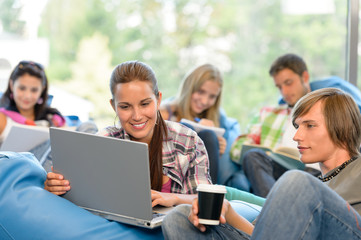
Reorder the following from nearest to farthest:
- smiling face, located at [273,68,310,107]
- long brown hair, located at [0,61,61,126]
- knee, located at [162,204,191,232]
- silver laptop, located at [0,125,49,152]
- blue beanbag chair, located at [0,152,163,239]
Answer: knee, located at [162,204,191,232] → blue beanbag chair, located at [0,152,163,239] → silver laptop, located at [0,125,49,152] → smiling face, located at [273,68,310,107] → long brown hair, located at [0,61,61,126]

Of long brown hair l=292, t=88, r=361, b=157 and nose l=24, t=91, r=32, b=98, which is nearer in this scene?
long brown hair l=292, t=88, r=361, b=157

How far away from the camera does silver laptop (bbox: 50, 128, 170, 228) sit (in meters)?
1.28

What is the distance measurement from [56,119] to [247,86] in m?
2.58

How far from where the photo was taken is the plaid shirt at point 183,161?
5.48 ft

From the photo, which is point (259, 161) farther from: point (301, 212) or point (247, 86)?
point (247, 86)

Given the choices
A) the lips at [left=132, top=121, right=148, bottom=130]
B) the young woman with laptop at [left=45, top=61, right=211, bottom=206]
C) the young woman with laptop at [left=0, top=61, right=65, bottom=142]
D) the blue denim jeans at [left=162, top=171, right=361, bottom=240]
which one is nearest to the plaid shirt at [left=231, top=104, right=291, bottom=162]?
the young woman with laptop at [left=0, top=61, right=65, bottom=142]

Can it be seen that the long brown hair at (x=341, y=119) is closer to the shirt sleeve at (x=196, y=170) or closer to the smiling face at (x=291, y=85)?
the shirt sleeve at (x=196, y=170)

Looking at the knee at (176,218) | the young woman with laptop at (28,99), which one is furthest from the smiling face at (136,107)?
the young woman with laptop at (28,99)

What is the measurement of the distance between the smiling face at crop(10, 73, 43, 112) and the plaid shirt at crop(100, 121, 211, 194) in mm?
1242

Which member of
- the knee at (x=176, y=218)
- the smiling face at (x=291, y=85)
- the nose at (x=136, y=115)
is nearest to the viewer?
the knee at (x=176, y=218)

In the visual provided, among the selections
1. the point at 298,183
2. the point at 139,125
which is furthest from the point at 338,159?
the point at 139,125

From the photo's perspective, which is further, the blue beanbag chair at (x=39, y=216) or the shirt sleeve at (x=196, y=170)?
the shirt sleeve at (x=196, y=170)

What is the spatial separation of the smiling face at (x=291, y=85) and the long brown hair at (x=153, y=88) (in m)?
1.24

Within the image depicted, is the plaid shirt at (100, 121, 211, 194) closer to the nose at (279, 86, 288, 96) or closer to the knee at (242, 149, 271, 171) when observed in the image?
the knee at (242, 149, 271, 171)
